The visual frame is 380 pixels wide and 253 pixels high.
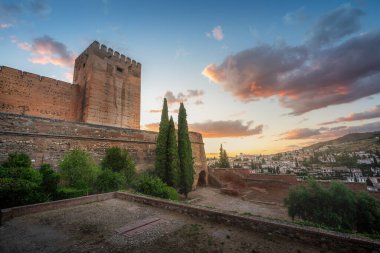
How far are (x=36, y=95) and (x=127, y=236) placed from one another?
17.8 metres

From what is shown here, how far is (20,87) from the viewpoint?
15.8 meters

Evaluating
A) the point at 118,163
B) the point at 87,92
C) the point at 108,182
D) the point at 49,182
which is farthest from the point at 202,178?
the point at 49,182

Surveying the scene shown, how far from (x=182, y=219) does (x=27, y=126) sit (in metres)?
12.1

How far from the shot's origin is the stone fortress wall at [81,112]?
1198cm

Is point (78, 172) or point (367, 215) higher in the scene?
point (78, 172)

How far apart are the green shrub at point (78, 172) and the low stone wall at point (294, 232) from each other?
22.2ft

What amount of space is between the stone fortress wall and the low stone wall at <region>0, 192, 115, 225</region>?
5.89 m

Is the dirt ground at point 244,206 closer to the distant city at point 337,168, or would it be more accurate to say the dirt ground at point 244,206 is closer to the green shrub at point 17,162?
the distant city at point 337,168

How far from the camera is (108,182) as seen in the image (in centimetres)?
1099

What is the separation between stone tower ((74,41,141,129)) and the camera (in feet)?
63.7

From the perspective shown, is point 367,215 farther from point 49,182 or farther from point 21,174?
point 21,174

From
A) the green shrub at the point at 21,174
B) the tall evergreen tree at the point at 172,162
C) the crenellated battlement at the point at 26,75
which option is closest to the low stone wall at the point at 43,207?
the green shrub at the point at 21,174

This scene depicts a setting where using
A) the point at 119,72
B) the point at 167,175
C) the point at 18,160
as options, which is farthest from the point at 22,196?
the point at 119,72

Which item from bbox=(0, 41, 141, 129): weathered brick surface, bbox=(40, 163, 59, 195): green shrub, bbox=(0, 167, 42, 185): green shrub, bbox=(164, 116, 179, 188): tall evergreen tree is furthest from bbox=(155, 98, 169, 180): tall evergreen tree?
bbox=(0, 167, 42, 185): green shrub
